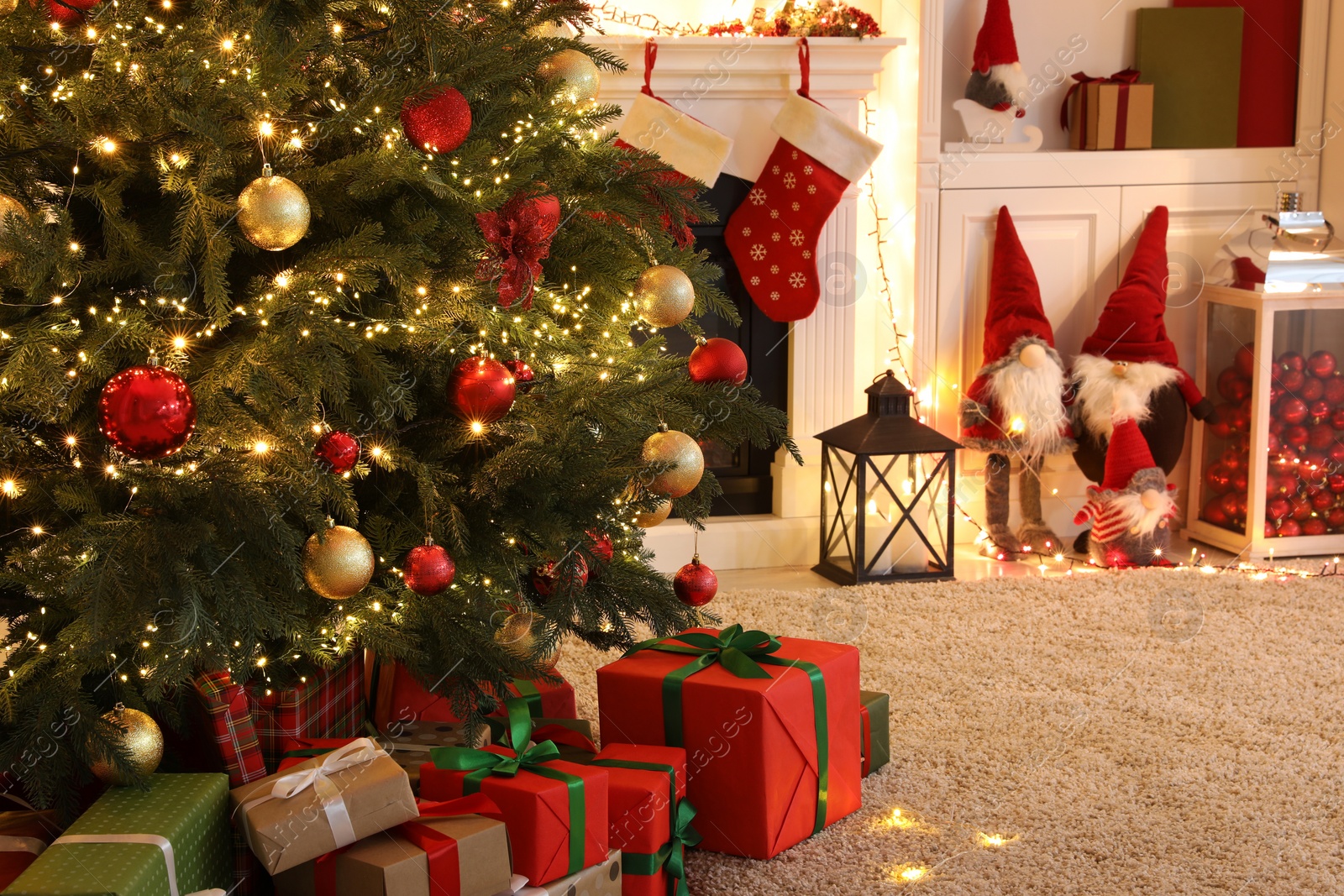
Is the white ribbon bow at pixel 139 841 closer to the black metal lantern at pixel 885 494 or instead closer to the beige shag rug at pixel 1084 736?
the beige shag rug at pixel 1084 736

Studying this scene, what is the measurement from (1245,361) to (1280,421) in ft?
0.62

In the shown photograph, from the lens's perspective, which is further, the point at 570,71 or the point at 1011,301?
the point at 1011,301

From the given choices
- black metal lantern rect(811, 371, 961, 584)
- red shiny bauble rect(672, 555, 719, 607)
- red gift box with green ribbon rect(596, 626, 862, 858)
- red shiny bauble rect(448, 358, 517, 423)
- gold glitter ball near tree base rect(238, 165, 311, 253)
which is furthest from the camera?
black metal lantern rect(811, 371, 961, 584)

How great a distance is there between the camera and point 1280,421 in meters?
3.24

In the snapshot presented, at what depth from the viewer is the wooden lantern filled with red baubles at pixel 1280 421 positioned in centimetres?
321

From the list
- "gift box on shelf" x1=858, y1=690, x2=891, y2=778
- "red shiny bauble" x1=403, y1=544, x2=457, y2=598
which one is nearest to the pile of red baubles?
"gift box on shelf" x1=858, y1=690, x2=891, y2=778

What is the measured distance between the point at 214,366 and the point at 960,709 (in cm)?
153

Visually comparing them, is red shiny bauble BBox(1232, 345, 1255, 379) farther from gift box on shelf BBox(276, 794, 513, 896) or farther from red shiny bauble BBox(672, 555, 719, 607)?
gift box on shelf BBox(276, 794, 513, 896)

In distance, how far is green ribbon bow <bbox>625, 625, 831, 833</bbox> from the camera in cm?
173

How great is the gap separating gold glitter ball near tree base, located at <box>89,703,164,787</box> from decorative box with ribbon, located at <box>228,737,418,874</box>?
11cm

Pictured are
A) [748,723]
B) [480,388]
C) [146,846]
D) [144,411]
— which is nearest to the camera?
[144,411]

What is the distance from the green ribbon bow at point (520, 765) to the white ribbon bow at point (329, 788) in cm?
13

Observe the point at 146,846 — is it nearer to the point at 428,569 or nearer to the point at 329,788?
the point at 329,788

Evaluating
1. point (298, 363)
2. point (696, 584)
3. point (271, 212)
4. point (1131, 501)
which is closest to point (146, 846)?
point (298, 363)
